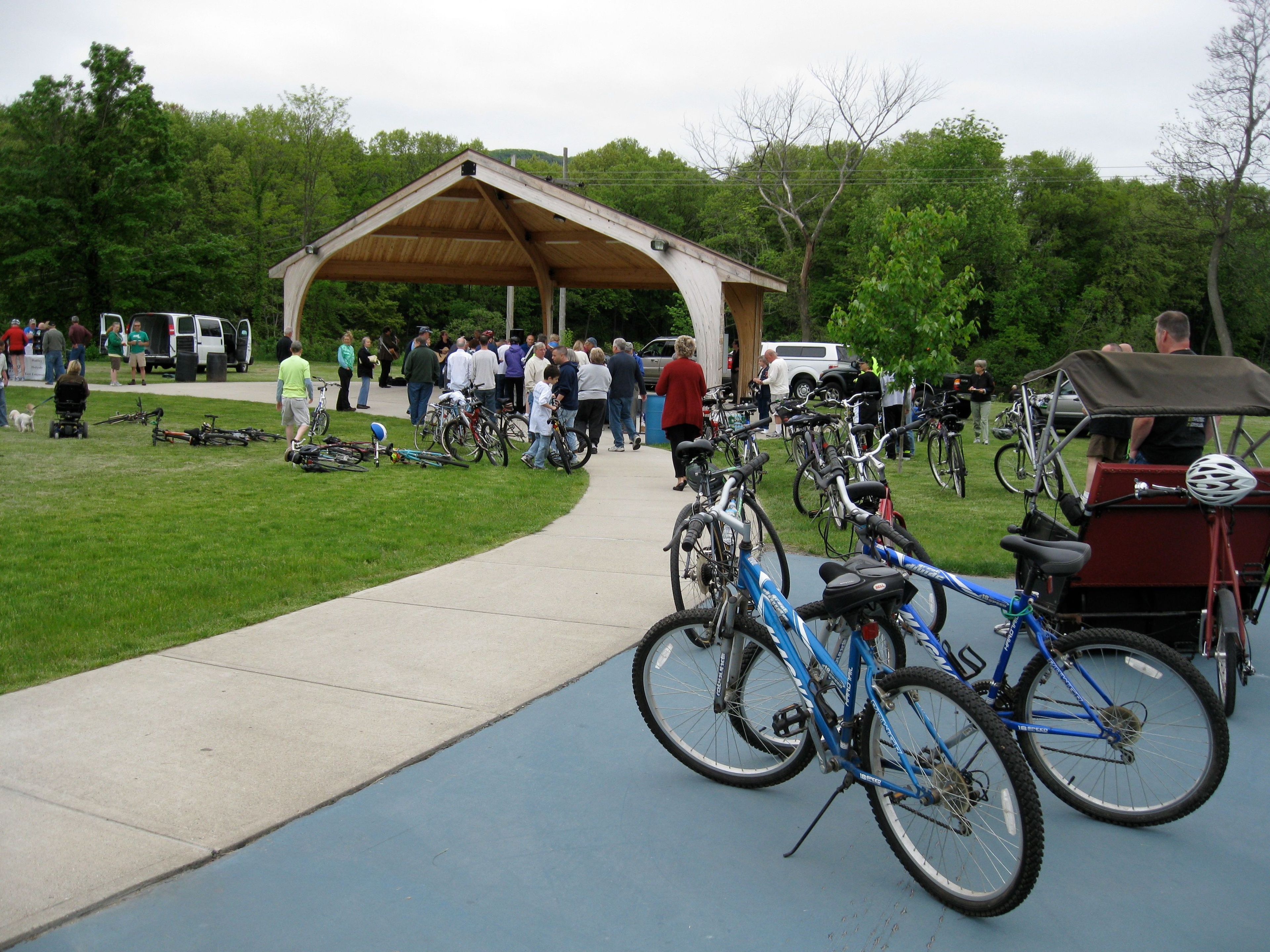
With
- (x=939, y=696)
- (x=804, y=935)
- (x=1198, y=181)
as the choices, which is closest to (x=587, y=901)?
(x=804, y=935)

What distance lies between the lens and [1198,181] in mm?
45000

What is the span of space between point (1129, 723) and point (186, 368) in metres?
30.2

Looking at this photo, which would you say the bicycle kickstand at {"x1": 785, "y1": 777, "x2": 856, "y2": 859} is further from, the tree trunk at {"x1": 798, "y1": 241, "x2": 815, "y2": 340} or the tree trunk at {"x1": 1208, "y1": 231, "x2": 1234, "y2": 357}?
the tree trunk at {"x1": 798, "y1": 241, "x2": 815, "y2": 340}

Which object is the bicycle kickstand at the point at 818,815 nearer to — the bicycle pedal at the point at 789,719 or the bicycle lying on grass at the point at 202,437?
the bicycle pedal at the point at 789,719

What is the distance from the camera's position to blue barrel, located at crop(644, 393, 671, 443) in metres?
18.3

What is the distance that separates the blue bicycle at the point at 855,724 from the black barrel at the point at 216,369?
95.4ft

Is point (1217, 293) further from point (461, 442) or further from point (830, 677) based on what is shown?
point (830, 677)

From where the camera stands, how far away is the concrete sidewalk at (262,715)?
11.2ft

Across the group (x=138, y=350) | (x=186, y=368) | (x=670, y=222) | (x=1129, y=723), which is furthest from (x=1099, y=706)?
(x=670, y=222)

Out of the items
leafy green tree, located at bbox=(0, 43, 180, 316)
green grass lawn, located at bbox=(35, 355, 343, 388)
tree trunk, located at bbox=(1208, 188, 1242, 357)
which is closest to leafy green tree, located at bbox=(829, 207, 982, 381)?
green grass lawn, located at bbox=(35, 355, 343, 388)

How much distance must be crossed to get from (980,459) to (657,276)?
13132 mm

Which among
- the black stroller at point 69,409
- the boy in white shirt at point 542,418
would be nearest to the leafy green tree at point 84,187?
the black stroller at point 69,409

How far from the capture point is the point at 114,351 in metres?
28.8

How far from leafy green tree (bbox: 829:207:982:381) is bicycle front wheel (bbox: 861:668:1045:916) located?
12717mm
